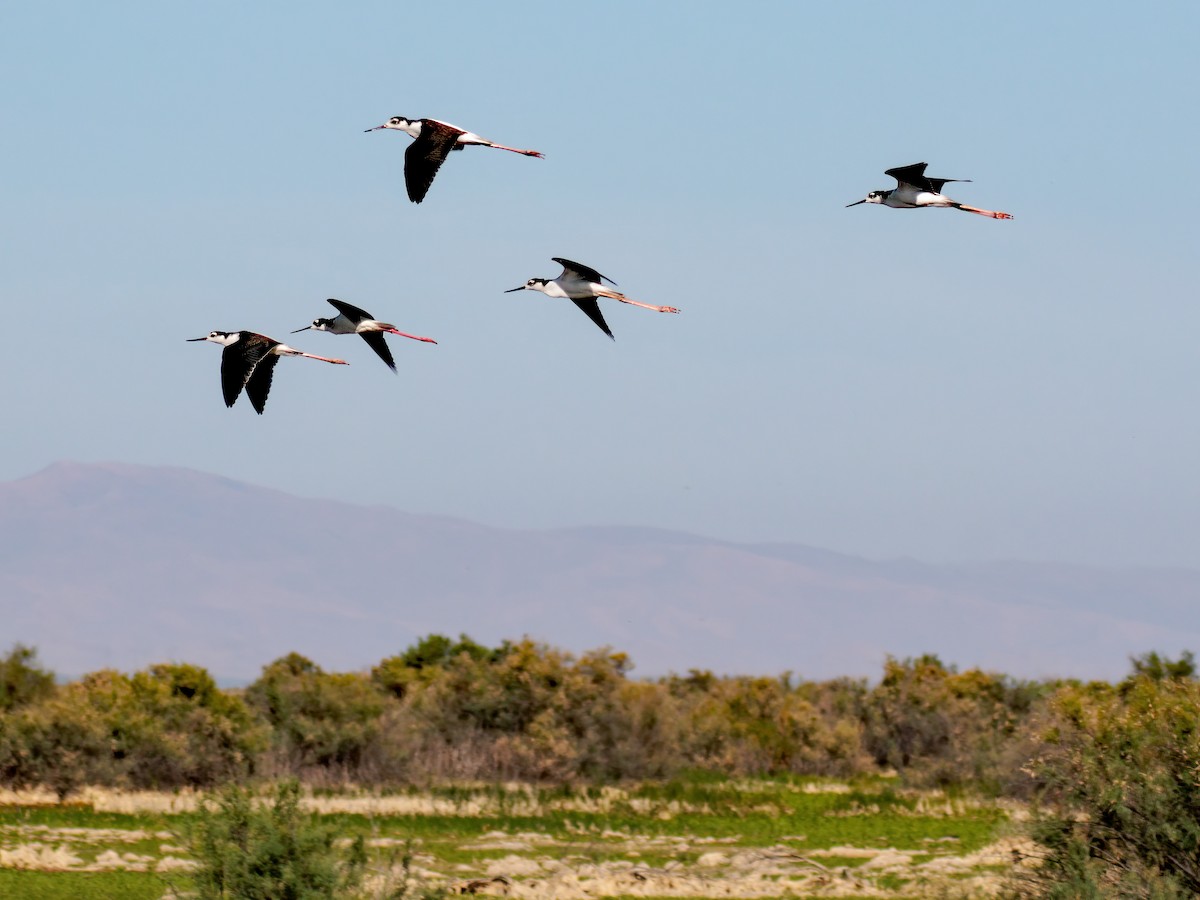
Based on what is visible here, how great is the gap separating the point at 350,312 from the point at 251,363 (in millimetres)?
1165

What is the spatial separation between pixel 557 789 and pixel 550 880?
1299cm

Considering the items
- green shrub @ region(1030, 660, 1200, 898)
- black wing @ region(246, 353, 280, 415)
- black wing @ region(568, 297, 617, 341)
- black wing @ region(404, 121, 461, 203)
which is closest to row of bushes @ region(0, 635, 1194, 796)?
green shrub @ region(1030, 660, 1200, 898)

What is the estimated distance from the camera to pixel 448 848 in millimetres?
26297

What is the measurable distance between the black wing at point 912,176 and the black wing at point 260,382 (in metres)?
6.80

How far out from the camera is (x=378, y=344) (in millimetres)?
18703

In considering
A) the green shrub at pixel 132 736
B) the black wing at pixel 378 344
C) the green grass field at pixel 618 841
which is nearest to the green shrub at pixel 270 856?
the green grass field at pixel 618 841

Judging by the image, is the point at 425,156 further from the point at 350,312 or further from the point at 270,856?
the point at 270,856

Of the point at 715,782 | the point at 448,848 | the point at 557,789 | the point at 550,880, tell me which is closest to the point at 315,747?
the point at 557,789

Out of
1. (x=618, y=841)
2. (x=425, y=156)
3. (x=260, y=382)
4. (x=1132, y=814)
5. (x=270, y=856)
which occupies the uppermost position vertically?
(x=425, y=156)

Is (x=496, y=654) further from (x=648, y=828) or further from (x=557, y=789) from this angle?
(x=648, y=828)

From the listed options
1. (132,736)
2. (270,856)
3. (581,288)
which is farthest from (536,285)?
(132,736)

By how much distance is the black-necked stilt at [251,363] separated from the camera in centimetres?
1880

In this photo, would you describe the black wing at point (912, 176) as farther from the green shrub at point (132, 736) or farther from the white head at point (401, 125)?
the green shrub at point (132, 736)

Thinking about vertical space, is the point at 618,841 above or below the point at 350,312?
below
